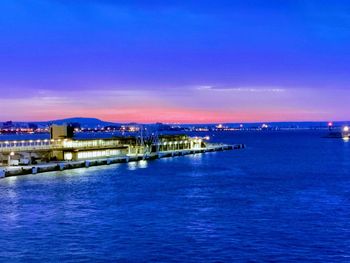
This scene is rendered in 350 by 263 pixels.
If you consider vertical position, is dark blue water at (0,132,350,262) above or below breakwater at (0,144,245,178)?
below

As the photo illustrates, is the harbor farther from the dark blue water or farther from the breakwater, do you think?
the dark blue water

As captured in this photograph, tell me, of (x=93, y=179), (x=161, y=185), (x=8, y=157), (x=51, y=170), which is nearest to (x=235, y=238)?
(x=161, y=185)

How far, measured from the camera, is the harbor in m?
64.5

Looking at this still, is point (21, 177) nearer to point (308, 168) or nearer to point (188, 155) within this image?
point (308, 168)

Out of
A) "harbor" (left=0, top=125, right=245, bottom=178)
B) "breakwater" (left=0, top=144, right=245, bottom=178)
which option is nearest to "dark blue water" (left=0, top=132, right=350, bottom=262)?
"breakwater" (left=0, top=144, right=245, bottom=178)

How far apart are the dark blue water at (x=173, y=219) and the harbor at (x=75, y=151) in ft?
26.6

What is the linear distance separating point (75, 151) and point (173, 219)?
45.0m

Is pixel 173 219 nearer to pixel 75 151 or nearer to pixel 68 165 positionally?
pixel 68 165

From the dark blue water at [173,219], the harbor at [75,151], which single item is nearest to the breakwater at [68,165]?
the harbor at [75,151]

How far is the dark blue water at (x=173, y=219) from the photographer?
2606 centimetres

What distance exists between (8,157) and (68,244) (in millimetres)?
41655

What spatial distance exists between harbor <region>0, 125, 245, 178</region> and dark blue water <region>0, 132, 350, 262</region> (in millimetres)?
8101

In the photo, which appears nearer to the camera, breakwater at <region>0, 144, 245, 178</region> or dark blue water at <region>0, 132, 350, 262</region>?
dark blue water at <region>0, 132, 350, 262</region>

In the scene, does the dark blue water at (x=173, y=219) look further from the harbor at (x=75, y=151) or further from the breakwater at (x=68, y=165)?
the harbor at (x=75, y=151)
